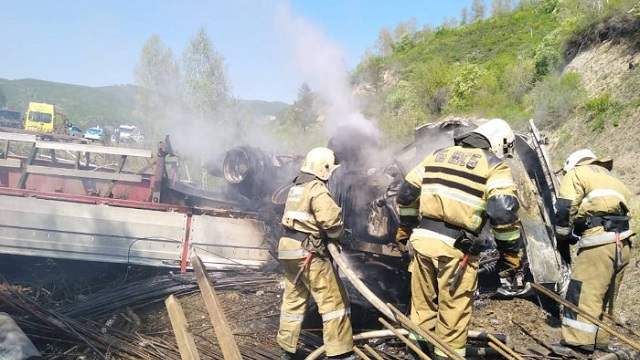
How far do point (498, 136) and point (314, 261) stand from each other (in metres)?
1.67

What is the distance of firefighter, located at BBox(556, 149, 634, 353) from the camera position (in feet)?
13.3

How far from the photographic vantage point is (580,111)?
10.7 metres

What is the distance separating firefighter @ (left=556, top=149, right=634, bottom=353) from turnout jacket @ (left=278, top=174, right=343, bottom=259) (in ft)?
6.66

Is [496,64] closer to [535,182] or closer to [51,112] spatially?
[535,182]

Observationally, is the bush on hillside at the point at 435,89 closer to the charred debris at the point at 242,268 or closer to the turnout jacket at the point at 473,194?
the charred debris at the point at 242,268

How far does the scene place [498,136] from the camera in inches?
135

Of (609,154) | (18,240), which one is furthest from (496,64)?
(18,240)

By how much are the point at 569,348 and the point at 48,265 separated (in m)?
6.33

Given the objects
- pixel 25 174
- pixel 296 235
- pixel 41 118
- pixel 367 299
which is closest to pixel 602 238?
pixel 367 299

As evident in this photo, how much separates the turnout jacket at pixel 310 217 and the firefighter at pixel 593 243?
203 centimetres

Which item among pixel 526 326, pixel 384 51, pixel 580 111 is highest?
pixel 384 51

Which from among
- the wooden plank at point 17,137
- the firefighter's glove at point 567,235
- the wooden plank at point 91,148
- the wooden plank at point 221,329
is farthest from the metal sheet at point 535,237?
the wooden plank at point 17,137

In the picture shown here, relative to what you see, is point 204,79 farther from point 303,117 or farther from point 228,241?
point 228,241

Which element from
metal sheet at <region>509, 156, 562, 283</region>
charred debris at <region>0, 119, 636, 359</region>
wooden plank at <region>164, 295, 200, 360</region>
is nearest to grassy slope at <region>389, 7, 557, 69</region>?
metal sheet at <region>509, 156, 562, 283</region>
